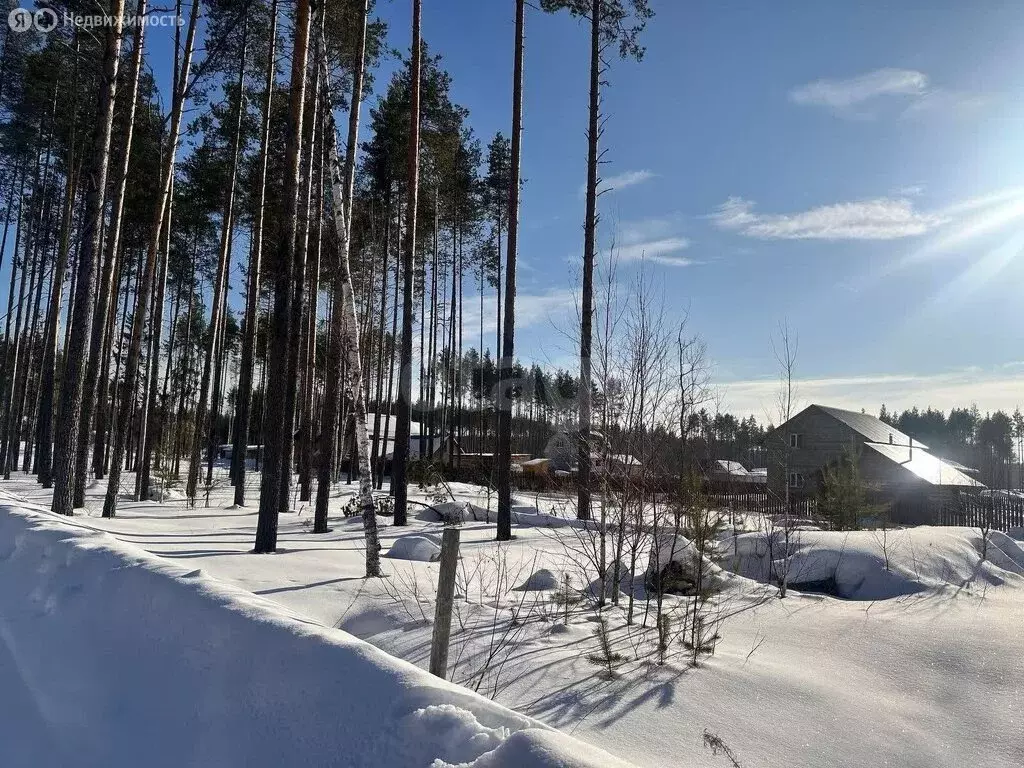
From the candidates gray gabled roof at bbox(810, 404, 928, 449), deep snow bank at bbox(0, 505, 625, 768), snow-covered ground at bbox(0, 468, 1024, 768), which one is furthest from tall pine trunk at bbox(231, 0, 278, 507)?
gray gabled roof at bbox(810, 404, 928, 449)

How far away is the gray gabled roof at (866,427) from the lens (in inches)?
1056

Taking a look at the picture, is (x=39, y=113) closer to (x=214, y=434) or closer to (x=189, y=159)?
(x=189, y=159)

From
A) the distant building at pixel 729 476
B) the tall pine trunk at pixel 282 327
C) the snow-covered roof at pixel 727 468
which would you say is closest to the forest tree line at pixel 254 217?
the tall pine trunk at pixel 282 327

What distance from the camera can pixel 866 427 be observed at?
28031 mm

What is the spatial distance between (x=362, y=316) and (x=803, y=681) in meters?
20.1

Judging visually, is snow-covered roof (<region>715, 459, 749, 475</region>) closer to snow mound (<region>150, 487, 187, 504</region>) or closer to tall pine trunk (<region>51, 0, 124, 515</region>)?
snow mound (<region>150, 487, 187, 504</region>)

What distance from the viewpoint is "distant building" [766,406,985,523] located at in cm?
1745

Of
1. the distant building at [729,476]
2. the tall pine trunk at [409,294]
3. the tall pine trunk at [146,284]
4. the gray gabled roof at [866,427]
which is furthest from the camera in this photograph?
the gray gabled roof at [866,427]

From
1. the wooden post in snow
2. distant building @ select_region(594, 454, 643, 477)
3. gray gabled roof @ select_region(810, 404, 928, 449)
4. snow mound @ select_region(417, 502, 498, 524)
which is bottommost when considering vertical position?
snow mound @ select_region(417, 502, 498, 524)

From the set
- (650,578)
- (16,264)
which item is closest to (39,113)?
(16,264)

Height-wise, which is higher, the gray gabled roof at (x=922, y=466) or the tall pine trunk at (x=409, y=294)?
the tall pine trunk at (x=409, y=294)

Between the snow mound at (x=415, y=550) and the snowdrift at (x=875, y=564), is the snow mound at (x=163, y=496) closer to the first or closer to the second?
the snow mound at (x=415, y=550)

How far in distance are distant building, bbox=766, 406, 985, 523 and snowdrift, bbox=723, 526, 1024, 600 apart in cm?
751

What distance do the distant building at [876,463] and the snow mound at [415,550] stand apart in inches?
450
